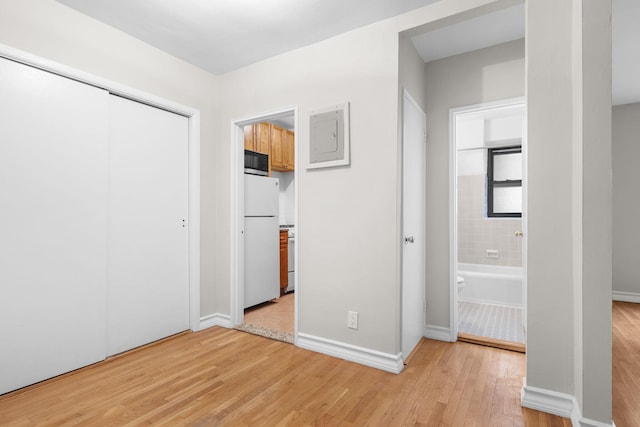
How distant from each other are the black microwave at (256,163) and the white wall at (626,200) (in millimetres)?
4620

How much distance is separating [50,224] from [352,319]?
7.13 feet

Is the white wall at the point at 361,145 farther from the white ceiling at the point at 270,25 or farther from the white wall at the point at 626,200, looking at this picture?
the white wall at the point at 626,200

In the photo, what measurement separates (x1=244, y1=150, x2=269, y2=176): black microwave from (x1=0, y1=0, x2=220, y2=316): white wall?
68 centimetres

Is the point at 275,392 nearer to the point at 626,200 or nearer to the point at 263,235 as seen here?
the point at 263,235

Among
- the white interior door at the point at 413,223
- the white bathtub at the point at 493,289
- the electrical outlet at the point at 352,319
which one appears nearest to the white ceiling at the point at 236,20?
the white interior door at the point at 413,223

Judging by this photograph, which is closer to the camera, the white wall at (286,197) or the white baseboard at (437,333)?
the white baseboard at (437,333)

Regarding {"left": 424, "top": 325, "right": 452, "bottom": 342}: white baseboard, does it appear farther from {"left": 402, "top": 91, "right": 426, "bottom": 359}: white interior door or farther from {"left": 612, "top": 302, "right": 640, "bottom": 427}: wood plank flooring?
{"left": 612, "top": 302, "right": 640, "bottom": 427}: wood plank flooring

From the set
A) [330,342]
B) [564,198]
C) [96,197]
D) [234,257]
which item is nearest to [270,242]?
[234,257]

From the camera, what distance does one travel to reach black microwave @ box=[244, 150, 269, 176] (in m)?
3.86

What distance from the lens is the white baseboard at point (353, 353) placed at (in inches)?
87.7

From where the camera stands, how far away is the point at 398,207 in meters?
2.28

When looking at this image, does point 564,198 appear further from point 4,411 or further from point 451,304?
point 4,411

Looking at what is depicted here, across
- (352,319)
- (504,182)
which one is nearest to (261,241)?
(352,319)

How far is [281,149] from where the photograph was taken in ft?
15.6
